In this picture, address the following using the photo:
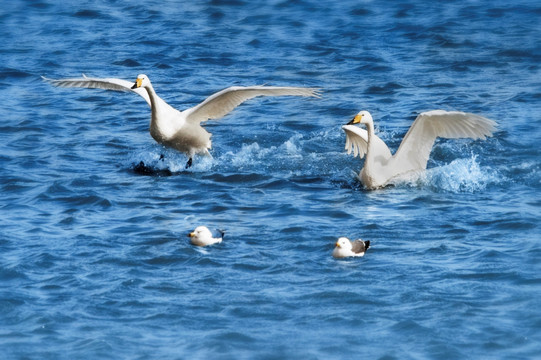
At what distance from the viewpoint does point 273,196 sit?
14.8 meters

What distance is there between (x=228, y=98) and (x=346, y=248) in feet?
16.3

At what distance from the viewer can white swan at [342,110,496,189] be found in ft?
48.9

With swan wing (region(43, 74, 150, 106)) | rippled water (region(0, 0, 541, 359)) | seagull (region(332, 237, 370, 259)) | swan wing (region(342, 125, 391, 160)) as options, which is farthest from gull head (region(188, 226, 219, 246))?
swan wing (region(43, 74, 150, 106))

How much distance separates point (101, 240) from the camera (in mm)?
12820

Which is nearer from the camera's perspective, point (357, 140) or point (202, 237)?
point (202, 237)

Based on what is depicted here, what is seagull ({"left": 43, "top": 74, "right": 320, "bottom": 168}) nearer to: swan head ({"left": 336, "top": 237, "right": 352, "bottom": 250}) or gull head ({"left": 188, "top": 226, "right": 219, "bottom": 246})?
gull head ({"left": 188, "top": 226, "right": 219, "bottom": 246})

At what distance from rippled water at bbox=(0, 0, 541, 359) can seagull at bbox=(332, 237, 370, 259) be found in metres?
0.11

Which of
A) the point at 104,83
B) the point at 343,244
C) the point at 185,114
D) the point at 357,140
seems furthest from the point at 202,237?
the point at 104,83

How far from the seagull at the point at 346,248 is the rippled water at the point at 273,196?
0.11 meters

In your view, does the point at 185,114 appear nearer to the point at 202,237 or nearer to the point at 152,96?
the point at 152,96

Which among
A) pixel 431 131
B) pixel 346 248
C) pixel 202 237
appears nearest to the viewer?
pixel 346 248

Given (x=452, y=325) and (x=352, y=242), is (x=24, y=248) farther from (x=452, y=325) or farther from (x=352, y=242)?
(x=452, y=325)

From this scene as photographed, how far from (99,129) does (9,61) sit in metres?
5.27

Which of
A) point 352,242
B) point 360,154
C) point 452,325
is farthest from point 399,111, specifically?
point 452,325
